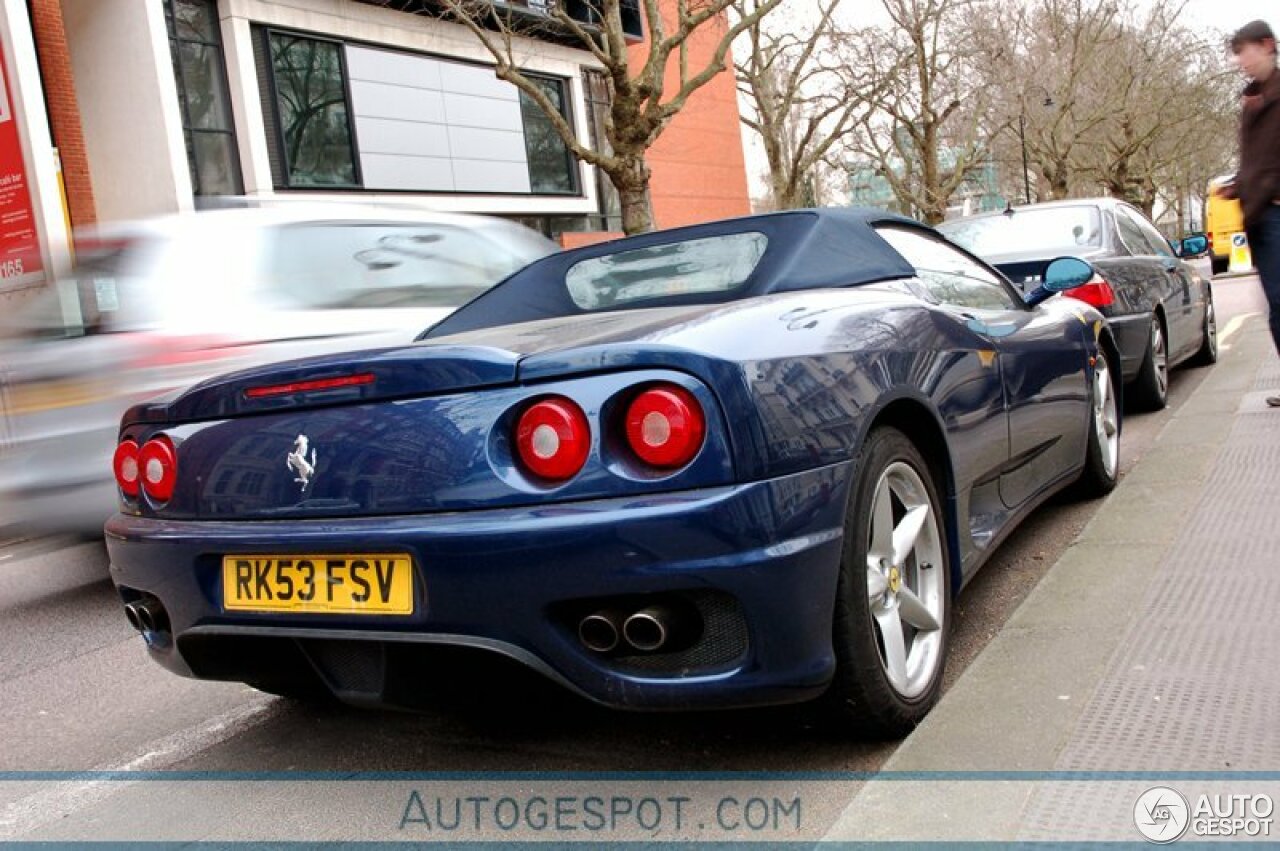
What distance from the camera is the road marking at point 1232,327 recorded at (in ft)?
35.4

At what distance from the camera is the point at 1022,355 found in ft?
12.6

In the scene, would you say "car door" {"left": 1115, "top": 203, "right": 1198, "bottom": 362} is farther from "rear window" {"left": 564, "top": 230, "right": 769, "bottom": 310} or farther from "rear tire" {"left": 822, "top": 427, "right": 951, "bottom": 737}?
"rear tire" {"left": 822, "top": 427, "right": 951, "bottom": 737}

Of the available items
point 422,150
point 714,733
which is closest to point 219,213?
point 714,733

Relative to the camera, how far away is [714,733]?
284 cm

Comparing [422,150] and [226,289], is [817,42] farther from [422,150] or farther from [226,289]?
[226,289]

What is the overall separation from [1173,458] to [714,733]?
3424mm

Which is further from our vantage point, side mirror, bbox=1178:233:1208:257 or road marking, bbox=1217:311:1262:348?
road marking, bbox=1217:311:1262:348

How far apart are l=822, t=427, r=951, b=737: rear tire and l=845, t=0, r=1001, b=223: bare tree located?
2349cm

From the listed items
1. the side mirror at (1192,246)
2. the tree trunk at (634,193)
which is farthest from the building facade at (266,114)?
the side mirror at (1192,246)

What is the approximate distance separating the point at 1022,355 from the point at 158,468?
2760 millimetres

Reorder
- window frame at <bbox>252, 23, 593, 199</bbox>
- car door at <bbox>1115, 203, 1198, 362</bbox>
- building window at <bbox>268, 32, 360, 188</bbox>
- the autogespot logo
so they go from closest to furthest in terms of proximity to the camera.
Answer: the autogespot logo, car door at <bbox>1115, 203, 1198, 362</bbox>, window frame at <bbox>252, 23, 593, 199</bbox>, building window at <bbox>268, 32, 360, 188</bbox>

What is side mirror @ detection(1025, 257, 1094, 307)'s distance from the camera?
461 cm

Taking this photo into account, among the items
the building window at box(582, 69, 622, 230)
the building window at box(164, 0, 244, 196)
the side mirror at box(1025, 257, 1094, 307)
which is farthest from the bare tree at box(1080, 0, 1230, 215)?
the side mirror at box(1025, 257, 1094, 307)

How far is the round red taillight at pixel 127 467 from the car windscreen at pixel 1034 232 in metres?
5.36
